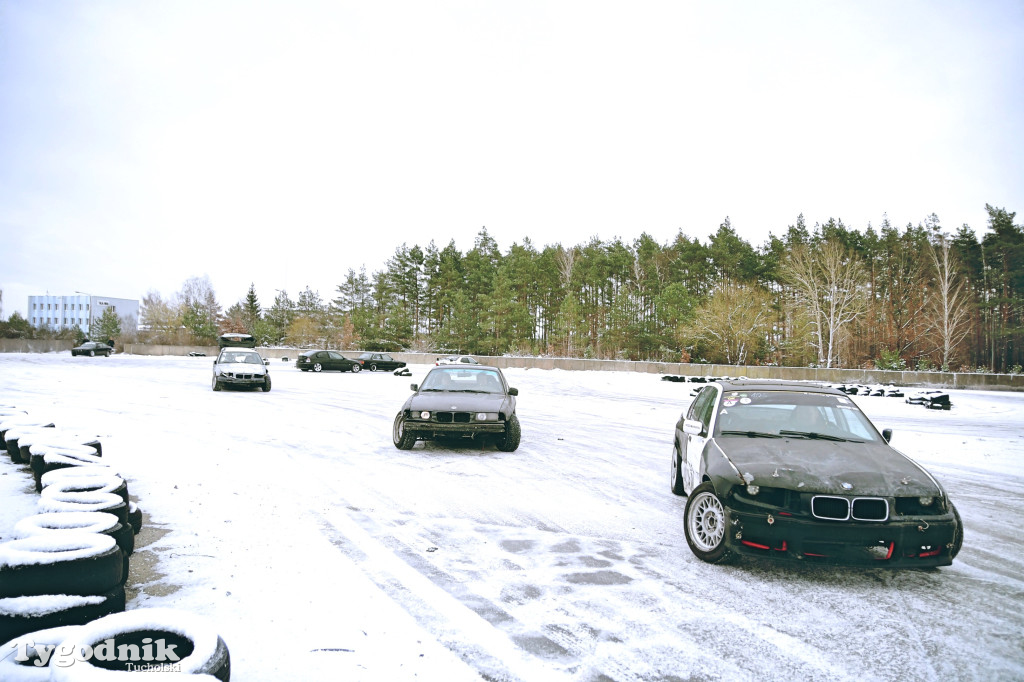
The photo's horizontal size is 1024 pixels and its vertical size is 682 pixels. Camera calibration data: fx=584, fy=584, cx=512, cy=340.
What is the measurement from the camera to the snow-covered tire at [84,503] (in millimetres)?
3902

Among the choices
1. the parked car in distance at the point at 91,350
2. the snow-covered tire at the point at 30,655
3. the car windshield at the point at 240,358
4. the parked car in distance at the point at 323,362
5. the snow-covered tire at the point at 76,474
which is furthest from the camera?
the parked car in distance at the point at 91,350

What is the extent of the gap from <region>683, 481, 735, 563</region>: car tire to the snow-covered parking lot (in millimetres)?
131

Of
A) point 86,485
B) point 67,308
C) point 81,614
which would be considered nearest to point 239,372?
point 86,485

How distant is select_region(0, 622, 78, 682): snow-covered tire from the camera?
81.0 inches

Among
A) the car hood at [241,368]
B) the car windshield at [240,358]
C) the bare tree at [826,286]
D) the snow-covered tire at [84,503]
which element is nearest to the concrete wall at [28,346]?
the car windshield at [240,358]

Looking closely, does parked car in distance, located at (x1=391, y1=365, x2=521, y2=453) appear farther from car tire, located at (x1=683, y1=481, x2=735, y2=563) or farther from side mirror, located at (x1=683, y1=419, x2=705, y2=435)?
car tire, located at (x1=683, y1=481, x2=735, y2=563)

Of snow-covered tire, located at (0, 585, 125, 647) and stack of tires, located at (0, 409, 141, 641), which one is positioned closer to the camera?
snow-covered tire, located at (0, 585, 125, 647)

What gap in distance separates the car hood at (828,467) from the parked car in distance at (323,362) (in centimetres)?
3526

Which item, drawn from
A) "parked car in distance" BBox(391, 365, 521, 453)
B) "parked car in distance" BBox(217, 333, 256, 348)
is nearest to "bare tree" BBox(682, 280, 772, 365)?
"parked car in distance" BBox(217, 333, 256, 348)

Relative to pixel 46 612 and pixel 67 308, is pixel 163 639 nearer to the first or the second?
pixel 46 612

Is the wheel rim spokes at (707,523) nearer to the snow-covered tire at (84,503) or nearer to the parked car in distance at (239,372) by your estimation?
the snow-covered tire at (84,503)

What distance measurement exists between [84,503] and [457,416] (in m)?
5.28

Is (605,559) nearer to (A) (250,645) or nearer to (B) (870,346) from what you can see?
(A) (250,645)

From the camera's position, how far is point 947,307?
4769 centimetres
